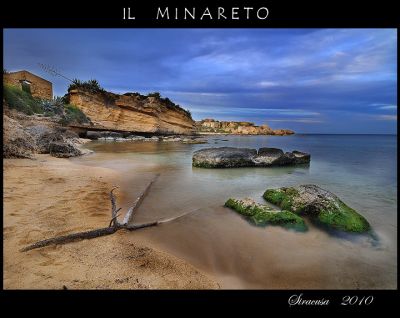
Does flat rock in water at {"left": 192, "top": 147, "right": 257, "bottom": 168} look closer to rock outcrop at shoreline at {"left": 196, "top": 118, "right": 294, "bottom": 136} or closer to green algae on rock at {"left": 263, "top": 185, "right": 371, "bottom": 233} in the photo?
green algae on rock at {"left": 263, "top": 185, "right": 371, "bottom": 233}

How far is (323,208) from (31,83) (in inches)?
1494

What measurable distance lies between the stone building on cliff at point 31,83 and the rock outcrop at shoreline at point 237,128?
51707 millimetres

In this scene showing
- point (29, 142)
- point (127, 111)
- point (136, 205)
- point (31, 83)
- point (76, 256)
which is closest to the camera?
point (76, 256)

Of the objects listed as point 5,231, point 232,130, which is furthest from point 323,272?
point 232,130

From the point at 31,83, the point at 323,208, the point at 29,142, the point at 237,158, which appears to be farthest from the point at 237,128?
the point at 323,208

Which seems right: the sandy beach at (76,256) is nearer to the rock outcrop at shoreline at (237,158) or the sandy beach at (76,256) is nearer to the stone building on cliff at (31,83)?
the rock outcrop at shoreline at (237,158)

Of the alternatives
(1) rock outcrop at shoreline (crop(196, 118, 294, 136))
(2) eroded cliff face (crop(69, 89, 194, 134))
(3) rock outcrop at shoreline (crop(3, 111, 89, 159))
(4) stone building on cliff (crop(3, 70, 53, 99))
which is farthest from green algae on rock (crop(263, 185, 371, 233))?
(1) rock outcrop at shoreline (crop(196, 118, 294, 136))

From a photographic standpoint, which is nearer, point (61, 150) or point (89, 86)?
point (61, 150)

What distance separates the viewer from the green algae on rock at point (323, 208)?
5.17 meters

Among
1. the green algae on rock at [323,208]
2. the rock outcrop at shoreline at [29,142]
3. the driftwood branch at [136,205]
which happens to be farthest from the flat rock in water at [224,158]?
the rock outcrop at shoreline at [29,142]

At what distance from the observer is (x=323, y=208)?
18.2ft

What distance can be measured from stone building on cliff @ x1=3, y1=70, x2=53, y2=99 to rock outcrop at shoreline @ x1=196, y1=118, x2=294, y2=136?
51.7 metres

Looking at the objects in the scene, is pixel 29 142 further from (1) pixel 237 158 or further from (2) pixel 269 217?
(2) pixel 269 217
